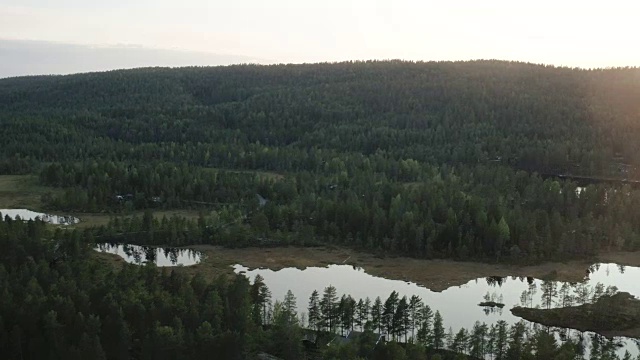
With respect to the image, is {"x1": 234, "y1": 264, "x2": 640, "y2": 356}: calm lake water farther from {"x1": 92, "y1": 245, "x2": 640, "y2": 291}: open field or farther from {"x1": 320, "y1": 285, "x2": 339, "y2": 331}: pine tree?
{"x1": 320, "y1": 285, "x2": 339, "y2": 331}: pine tree

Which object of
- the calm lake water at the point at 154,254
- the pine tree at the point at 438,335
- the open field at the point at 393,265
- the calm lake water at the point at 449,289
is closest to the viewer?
the pine tree at the point at 438,335

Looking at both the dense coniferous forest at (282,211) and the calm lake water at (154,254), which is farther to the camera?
the calm lake water at (154,254)

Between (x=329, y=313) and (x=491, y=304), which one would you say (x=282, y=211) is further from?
(x=329, y=313)

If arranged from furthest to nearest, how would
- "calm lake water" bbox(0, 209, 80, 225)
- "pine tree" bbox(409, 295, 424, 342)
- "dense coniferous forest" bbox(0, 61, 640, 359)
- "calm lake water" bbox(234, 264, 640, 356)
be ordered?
"calm lake water" bbox(0, 209, 80, 225) → "calm lake water" bbox(234, 264, 640, 356) → "pine tree" bbox(409, 295, 424, 342) → "dense coniferous forest" bbox(0, 61, 640, 359)

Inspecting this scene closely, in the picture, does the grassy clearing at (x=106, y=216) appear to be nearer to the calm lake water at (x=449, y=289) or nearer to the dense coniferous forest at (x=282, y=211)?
the dense coniferous forest at (x=282, y=211)

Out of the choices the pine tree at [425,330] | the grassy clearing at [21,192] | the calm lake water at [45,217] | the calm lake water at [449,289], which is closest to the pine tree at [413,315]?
the pine tree at [425,330]

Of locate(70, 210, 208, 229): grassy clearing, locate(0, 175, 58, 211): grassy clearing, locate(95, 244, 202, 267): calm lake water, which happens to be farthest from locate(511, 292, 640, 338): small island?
locate(0, 175, 58, 211): grassy clearing
